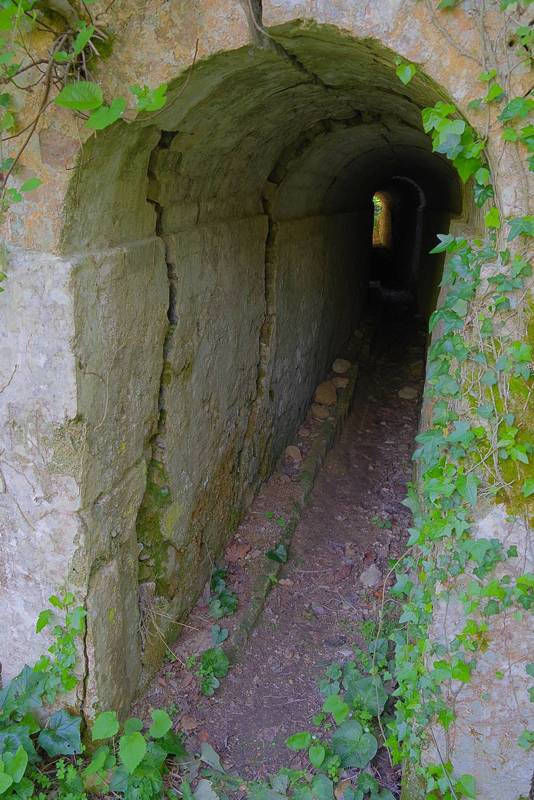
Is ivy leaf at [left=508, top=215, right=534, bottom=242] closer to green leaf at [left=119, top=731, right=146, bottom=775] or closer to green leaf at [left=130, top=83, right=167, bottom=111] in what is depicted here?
green leaf at [left=130, top=83, right=167, bottom=111]

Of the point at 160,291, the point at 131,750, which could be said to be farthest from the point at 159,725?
the point at 160,291

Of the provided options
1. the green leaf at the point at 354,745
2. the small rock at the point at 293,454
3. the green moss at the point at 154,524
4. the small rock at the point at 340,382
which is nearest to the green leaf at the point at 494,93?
the green moss at the point at 154,524

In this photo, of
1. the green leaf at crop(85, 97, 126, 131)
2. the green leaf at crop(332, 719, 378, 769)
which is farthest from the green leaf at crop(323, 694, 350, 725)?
the green leaf at crop(85, 97, 126, 131)

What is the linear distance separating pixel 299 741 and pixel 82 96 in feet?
8.80

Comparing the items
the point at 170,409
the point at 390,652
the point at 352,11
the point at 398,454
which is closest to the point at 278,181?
the point at 170,409

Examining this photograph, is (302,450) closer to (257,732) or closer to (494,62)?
(257,732)

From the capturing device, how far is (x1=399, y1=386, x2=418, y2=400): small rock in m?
6.78

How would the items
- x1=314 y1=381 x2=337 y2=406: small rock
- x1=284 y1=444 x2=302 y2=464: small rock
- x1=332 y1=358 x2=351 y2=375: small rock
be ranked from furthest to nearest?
1. x1=332 y1=358 x2=351 y2=375: small rock
2. x1=314 y1=381 x2=337 y2=406: small rock
3. x1=284 y1=444 x2=302 y2=464: small rock

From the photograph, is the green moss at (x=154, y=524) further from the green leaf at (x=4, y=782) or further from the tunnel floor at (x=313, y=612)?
the green leaf at (x=4, y=782)

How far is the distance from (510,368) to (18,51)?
6.39 ft

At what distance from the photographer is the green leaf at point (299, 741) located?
104 inches

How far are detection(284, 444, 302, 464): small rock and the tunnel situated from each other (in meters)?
0.19

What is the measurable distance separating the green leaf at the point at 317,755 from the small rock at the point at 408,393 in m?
4.64

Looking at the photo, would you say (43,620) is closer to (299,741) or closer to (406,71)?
(299,741)
